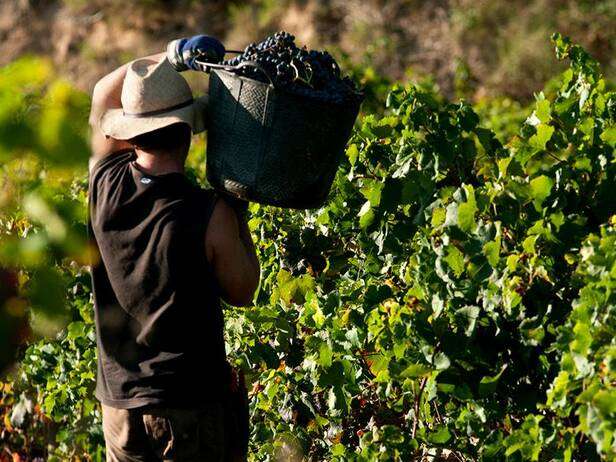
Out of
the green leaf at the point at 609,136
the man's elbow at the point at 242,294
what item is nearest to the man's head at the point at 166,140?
the man's elbow at the point at 242,294

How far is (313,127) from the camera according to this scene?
3055mm

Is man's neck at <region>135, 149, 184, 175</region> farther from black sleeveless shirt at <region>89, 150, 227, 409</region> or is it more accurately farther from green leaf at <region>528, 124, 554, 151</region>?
green leaf at <region>528, 124, 554, 151</region>

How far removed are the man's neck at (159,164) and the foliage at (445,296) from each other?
0.39m

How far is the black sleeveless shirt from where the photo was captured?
3162mm

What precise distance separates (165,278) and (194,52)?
2.21ft

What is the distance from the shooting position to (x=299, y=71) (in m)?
3.03

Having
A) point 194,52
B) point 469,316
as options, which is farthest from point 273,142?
point 469,316

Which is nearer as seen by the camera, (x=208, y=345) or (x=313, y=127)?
(x=313, y=127)

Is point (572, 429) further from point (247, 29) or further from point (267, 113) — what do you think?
point (247, 29)

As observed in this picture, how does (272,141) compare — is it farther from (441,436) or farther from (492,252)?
(441,436)

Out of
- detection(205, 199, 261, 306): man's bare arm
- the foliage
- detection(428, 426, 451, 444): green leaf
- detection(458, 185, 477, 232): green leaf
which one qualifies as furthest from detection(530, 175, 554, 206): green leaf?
detection(205, 199, 261, 306): man's bare arm

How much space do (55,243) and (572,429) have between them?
1521 millimetres

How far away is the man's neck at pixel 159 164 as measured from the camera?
325cm

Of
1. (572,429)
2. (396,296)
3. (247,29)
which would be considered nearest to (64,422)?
(396,296)
